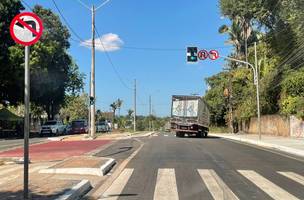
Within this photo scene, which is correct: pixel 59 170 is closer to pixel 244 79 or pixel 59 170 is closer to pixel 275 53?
pixel 275 53

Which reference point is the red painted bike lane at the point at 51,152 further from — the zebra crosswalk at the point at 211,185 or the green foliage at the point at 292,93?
the green foliage at the point at 292,93

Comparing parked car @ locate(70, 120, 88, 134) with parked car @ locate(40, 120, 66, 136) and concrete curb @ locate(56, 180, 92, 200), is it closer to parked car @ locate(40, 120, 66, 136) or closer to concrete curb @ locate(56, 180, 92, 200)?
parked car @ locate(40, 120, 66, 136)

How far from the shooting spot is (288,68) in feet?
160

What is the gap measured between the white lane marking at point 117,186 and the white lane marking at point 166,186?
82 centimetres

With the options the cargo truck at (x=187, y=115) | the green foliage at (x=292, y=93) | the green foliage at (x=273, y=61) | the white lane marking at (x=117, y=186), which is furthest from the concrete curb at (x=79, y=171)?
the cargo truck at (x=187, y=115)

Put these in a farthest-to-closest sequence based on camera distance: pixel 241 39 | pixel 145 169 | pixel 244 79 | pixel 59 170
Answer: pixel 241 39
pixel 244 79
pixel 145 169
pixel 59 170

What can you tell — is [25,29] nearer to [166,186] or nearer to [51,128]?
[166,186]

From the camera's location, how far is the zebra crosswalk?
1137cm

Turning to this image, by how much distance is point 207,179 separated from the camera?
14203 millimetres

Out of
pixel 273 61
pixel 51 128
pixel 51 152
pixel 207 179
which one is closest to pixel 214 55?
pixel 273 61

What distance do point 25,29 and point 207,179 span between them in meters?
6.78

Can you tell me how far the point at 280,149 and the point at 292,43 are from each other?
2013 centimetres

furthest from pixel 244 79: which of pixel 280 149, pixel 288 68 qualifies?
pixel 280 149

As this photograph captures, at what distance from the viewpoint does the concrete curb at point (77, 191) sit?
33.2 feet
